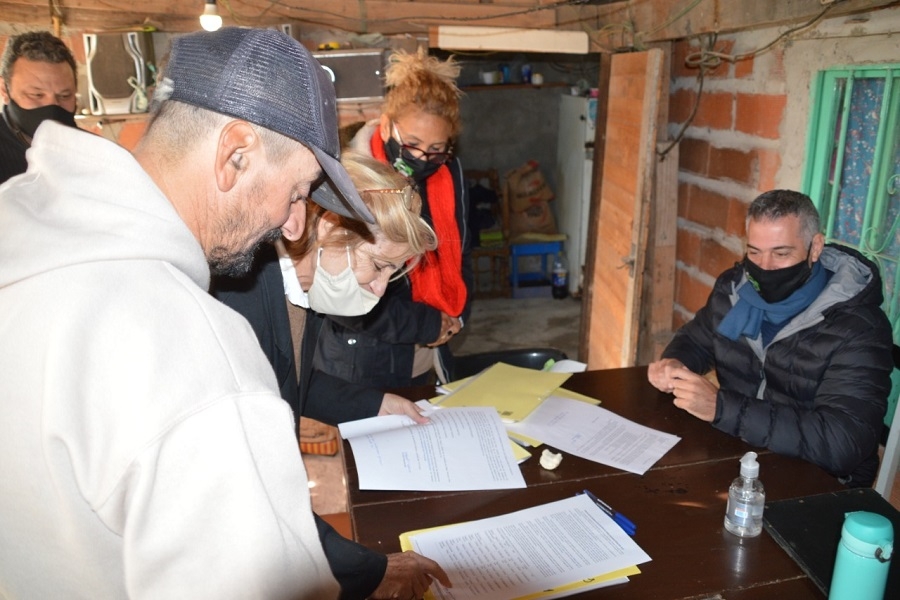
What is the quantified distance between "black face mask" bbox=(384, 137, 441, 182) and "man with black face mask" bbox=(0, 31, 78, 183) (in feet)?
4.30

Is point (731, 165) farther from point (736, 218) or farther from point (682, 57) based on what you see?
point (682, 57)

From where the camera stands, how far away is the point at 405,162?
247 cm

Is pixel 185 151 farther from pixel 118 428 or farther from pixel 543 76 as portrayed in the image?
pixel 543 76

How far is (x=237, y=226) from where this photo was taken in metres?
0.96

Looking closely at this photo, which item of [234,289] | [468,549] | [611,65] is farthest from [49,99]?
[611,65]

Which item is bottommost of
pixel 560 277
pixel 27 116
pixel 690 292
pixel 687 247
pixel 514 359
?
pixel 560 277

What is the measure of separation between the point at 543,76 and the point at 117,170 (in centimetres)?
662

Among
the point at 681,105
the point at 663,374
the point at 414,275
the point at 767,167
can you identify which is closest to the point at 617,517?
the point at 663,374

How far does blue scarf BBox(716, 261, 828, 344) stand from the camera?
1.91m

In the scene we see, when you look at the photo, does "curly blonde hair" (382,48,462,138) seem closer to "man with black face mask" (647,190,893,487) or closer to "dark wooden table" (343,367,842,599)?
"man with black face mask" (647,190,893,487)

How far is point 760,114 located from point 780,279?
101 cm

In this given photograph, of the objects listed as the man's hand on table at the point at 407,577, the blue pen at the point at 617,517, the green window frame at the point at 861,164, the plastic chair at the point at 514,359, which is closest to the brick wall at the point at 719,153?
the green window frame at the point at 861,164

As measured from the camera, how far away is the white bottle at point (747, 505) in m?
1.37

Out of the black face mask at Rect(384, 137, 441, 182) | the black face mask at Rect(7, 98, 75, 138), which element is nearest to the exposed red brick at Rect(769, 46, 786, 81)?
the black face mask at Rect(384, 137, 441, 182)
